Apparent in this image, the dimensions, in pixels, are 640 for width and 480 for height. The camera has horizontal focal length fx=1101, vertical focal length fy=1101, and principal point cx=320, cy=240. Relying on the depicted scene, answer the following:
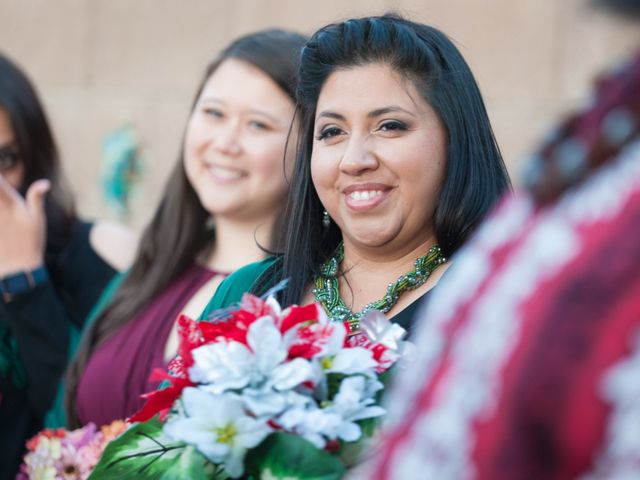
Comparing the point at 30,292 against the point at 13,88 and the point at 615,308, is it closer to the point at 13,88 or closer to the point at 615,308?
the point at 13,88

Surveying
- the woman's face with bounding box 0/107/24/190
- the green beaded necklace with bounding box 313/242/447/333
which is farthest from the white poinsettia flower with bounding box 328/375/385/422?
the woman's face with bounding box 0/107/24/190

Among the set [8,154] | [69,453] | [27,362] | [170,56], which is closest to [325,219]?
[69,453]

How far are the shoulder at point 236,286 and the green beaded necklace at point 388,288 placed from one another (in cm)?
16

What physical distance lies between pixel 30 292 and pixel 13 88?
947mm

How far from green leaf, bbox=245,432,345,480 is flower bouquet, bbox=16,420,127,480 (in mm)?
1035

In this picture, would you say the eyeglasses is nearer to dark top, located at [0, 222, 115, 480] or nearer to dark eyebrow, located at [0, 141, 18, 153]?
dark eyebrow, located at [0, 141, 18, 153]

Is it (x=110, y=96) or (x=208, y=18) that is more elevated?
(x=208, y=18)

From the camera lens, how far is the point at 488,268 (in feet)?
3.30

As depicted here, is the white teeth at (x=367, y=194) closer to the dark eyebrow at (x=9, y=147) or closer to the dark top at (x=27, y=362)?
the dark top at (x=27, y=362)

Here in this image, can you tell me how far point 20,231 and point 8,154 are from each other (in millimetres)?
521

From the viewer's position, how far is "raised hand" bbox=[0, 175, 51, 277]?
3602mm

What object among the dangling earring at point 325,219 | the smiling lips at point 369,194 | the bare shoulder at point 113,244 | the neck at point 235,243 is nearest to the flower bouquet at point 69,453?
the dangling earring at point 325,219

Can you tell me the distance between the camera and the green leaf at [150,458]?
155cm

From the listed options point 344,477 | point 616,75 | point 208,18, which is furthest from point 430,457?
point 208,18
